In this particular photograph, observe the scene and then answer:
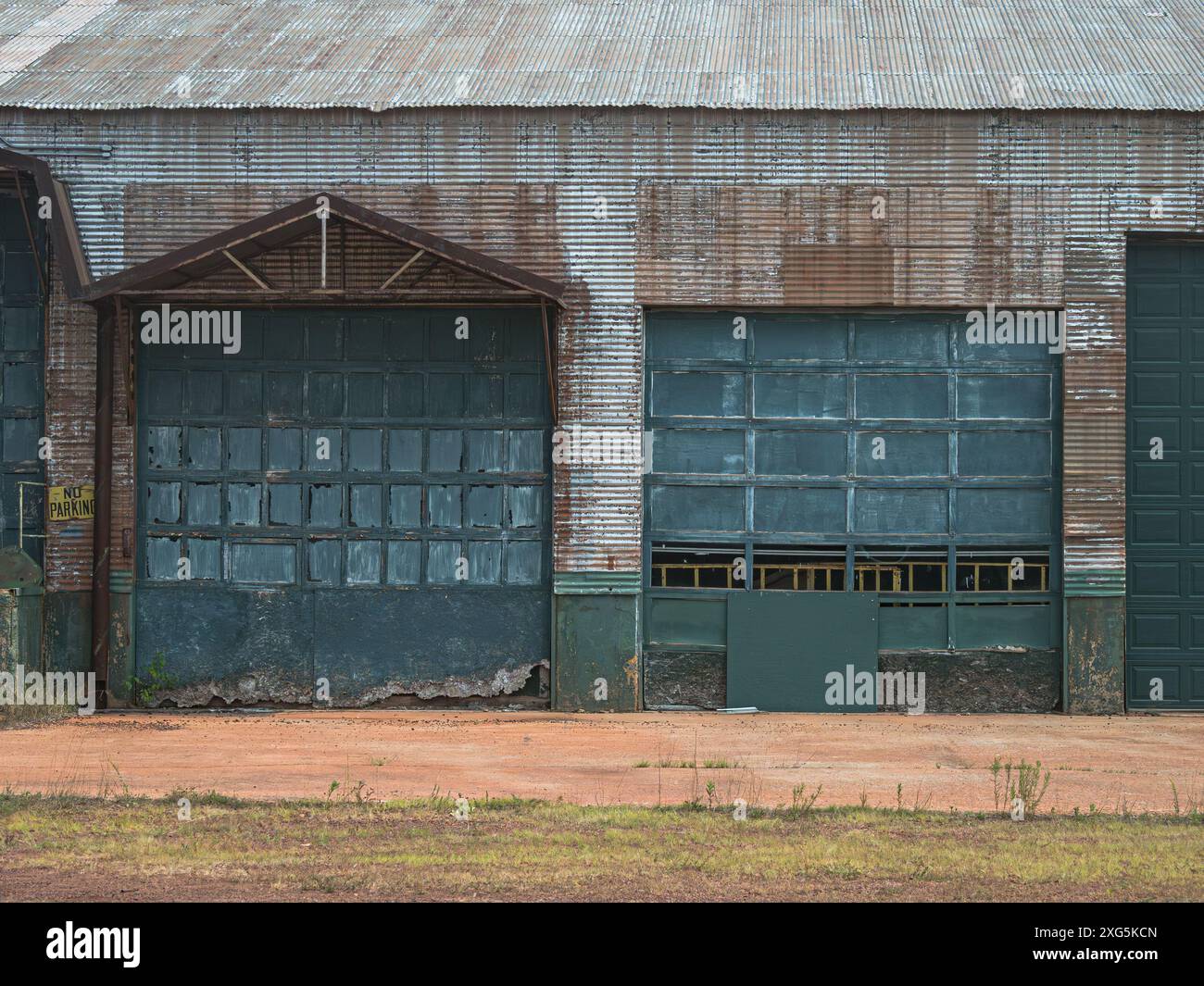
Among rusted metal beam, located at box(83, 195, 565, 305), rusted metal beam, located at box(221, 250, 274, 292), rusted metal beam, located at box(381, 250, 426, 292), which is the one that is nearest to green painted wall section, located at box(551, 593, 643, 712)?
rusted metal beam, located at box(83, 195, 565, 305)

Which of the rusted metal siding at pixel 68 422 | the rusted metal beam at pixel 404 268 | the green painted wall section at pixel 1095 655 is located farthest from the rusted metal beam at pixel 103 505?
the green painted wall section at pixel 1095 655

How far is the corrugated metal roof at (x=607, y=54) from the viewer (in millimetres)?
16984

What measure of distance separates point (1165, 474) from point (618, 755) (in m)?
7.22

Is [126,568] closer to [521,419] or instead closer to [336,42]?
[521,419]

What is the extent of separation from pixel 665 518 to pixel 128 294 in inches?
241

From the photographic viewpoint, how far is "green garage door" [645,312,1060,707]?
1691cm

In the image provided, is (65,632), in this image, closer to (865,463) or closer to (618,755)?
(618,755)

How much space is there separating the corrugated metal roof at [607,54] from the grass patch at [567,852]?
880 cm

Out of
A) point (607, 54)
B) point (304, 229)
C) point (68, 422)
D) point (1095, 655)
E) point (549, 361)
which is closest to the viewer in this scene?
point (304, 229)

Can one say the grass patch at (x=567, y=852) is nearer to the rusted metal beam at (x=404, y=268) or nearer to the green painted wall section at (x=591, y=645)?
the green painted wall section at (x=591, y=645)

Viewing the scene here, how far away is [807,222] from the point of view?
16703 millimetres

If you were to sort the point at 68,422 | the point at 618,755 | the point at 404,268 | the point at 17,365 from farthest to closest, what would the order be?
the point at 17,365 → the point at 68,422 → the point at 404,268 → the point at 618,755

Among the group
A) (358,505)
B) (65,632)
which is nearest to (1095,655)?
(358,505)

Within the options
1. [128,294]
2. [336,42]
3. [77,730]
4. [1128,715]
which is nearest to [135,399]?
[128,294]
